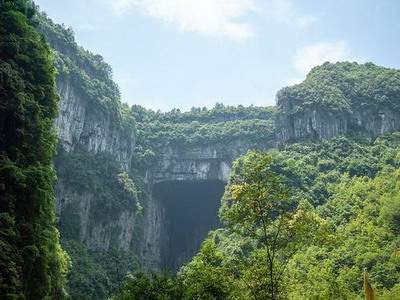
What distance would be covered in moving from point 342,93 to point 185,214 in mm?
25861

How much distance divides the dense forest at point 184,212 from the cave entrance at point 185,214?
4502 millimetres

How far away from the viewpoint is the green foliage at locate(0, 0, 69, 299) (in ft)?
61.1

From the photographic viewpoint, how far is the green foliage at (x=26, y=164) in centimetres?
1861

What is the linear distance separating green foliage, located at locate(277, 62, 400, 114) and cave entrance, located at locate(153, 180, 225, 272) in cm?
1414

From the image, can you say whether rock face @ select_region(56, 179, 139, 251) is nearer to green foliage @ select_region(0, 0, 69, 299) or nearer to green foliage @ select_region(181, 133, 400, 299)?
green foliage @ select_region(181, 133, 400, 299)

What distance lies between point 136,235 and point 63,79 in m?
19.8

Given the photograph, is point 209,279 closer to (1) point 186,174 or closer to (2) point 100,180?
(2) point 100,180

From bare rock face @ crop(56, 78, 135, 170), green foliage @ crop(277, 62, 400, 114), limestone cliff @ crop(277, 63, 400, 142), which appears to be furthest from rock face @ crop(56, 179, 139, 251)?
green foliage @ crop(277, 62, 400, 114)

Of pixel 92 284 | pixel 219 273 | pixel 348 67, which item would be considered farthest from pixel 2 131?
pixel 348 67

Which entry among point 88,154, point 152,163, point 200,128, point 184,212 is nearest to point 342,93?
point 200,128

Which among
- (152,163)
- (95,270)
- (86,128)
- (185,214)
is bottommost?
(95,270)

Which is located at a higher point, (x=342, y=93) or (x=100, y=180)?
(x=342, y=93)

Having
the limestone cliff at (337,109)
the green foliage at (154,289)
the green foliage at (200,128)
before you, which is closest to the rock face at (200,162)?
the green foliage at (200,128)

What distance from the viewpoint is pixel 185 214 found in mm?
74438
